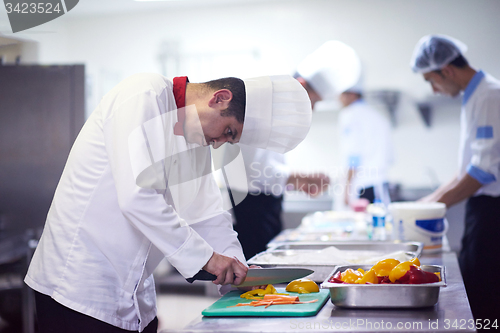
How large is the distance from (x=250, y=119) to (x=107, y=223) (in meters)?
0.47

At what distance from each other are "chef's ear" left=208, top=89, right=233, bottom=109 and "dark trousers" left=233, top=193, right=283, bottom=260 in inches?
50.3

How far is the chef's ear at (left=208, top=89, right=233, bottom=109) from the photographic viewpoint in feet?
4.12

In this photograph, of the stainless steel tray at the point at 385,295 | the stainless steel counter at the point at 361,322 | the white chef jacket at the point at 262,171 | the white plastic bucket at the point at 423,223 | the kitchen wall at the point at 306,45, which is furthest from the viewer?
the kitchen wall at the point at 306,45

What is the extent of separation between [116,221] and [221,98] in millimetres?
428

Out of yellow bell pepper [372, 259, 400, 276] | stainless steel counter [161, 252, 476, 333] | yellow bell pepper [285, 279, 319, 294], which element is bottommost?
yellow bell pepper [285, 279, 319, 294]

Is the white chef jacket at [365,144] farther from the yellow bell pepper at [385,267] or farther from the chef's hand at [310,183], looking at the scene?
the yellow bell pepper at [385,267]

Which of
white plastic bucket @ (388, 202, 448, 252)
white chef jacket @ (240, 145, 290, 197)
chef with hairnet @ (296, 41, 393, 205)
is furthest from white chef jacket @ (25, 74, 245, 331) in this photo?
chef with hairnet @ (296, 41, 393, 205)

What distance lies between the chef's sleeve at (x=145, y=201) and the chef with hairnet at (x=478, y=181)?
1.52 metres

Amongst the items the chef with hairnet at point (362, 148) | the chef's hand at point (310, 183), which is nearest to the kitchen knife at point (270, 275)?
the chef's hand at point (310, 183)

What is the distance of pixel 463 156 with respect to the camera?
2303mm

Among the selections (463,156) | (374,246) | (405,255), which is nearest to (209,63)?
(463,156)

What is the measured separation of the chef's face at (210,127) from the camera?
1.27m

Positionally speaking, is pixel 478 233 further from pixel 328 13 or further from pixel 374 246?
pixel 328 13

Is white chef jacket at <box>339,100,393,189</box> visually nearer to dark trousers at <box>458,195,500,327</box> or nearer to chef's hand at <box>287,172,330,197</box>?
chef's hand at <box>287,172,330,197</box>
